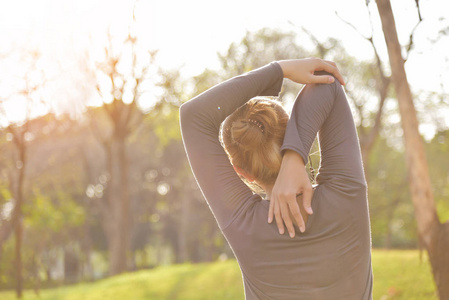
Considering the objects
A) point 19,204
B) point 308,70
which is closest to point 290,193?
point 308,70

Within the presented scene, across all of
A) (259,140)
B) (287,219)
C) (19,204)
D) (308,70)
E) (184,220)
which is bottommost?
(184,220)

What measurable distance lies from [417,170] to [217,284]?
735 cm

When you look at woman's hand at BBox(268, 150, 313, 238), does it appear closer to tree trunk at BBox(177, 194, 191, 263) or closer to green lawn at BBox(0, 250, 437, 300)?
green lawn at BBox(0, 250, 437, 300)

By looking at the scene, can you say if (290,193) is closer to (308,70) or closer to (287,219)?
(287,219)

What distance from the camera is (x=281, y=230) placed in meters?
1.66

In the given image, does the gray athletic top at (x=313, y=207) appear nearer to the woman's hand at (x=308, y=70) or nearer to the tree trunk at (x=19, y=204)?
the woman's hand at (x=308, y=70)

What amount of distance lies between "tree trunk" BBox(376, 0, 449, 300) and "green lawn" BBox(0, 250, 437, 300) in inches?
99.3

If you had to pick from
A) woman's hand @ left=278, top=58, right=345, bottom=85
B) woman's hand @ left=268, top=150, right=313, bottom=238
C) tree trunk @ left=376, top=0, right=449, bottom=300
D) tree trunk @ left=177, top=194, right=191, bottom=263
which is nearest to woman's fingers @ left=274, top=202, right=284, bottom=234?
woman's hand @ left=268, top=150, right=313, bottom=238

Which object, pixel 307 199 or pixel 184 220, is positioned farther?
pixel 184 220

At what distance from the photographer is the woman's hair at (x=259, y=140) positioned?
179 cm

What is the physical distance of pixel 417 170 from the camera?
6844 millimetres

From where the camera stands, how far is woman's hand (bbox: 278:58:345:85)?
1.89 meters

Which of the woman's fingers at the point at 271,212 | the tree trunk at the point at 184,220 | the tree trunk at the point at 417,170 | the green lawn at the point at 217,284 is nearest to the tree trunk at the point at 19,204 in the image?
the green lawn at the point at 217,284

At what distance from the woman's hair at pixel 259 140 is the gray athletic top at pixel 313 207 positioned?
0.07 m
